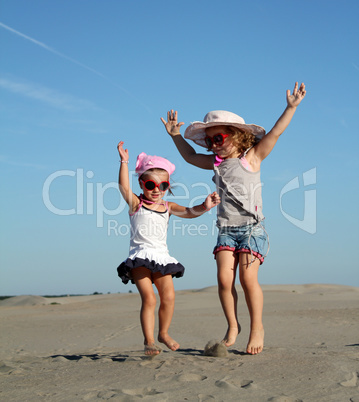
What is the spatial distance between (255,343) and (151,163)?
A: 2112 mm

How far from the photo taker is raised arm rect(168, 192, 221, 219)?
16.5 feet

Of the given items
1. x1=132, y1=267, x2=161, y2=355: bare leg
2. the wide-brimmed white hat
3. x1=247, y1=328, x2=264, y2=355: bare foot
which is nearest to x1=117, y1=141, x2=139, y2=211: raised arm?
x1=132, y1=267, x2=161, y2=355: bare leg

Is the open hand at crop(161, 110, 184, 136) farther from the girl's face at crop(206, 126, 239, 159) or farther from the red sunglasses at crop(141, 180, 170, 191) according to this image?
the red sunglasses at crop(141, 180, 170, 191)

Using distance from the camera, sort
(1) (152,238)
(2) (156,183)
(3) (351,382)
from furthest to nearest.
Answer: (2) (156,183), (1) (152,238), (3) (351,382)

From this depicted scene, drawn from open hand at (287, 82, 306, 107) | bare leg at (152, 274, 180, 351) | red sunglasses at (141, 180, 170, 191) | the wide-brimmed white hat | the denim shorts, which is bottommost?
bare leg at (152, 274, 180, 351)

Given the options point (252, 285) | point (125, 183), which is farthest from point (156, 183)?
point (252, 285)

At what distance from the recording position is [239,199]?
506cm

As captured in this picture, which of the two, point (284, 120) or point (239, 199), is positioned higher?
point (284, 120)

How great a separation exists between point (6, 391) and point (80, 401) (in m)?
0.78

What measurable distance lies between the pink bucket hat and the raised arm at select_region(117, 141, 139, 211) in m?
0.19

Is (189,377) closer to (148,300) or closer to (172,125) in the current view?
(148,300)

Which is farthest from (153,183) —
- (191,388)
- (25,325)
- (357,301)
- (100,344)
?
(357,301)

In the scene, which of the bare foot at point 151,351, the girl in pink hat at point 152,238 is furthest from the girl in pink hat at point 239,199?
the bare foot at point 151,351

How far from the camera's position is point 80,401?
3125 millimetres
